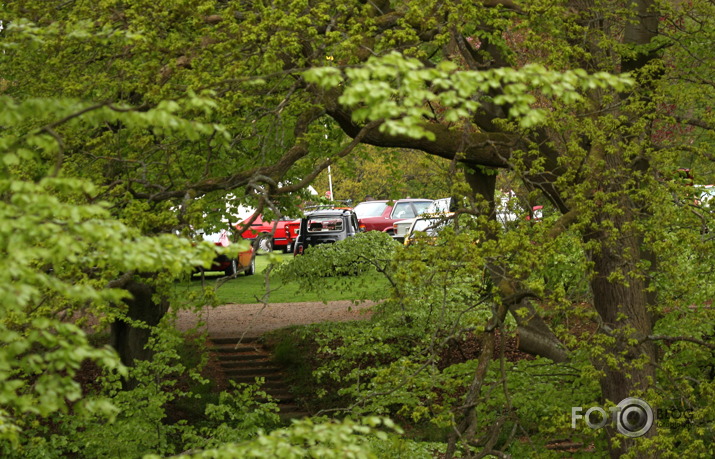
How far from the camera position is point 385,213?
1300 inches

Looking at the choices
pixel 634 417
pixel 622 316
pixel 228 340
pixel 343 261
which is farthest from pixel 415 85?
pixel 228 340

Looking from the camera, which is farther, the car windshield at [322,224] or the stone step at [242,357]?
the car windshield at [322,224]

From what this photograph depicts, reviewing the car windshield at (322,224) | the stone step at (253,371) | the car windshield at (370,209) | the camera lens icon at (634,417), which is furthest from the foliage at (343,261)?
the car windshield at (370,209)

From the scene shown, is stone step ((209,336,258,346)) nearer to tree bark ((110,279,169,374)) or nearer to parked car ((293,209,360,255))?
tree bark ((110,279,169,374))

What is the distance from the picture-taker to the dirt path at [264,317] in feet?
60.7

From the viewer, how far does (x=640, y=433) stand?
846 centimetres

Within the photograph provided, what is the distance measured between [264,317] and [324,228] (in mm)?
6342

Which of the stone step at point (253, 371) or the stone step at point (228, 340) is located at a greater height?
the stone step at point (228, 340)

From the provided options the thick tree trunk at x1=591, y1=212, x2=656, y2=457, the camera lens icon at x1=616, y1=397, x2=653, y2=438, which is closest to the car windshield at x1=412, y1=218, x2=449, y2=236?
the thick tree trunk at x1=591, y1=212, x2=656, y2=457

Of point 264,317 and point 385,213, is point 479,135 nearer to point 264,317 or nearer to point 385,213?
point 264,317

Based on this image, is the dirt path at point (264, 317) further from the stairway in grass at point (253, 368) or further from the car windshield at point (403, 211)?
the car windshield at point (403, 211)

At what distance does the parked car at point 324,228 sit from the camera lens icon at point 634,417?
1683cm

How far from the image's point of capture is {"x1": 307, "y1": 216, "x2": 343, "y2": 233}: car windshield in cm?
2577

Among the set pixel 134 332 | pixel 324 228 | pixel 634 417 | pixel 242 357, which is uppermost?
pixel 324 228
